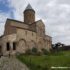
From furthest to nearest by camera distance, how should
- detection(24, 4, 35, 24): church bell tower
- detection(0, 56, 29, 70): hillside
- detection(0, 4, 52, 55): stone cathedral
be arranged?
detection(24, 4, 35, 24): church bell tower
detection(0, 4, 52, 55): stone cathedral
detection(0, 56, 29, 70): hillside

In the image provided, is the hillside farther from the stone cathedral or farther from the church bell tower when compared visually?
the church bell tower

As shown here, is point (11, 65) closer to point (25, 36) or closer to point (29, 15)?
point (25, 36)

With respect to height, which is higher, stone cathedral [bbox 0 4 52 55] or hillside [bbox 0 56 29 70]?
stone cathedral [bbox 0 4 52 55]

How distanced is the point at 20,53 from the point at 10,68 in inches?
600

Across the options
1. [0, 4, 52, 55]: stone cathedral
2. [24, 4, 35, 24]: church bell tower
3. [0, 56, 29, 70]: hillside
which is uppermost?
[24, 4, 35, 24]: church bell tower

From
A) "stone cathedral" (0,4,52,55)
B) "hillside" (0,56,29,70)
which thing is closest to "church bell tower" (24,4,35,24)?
"stone cathedral" (0,4,52,55)

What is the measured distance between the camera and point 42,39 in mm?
64000

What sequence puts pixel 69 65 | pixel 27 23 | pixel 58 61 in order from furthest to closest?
1. pixel 27 23
2. pixel 58 61
3. pixel 69 65

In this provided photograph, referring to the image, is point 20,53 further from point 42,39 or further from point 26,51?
point 42,39

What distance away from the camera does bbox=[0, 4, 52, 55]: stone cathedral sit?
54.9 meters

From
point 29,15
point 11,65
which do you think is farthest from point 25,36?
point 11,65

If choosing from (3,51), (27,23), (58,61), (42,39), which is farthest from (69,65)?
(27,23)

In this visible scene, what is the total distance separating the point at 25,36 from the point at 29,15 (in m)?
12.0

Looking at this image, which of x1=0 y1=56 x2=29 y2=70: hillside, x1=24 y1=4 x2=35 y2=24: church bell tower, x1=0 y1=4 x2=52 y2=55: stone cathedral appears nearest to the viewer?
x1=0 y1=56 x2=29 y2=70: hillside
